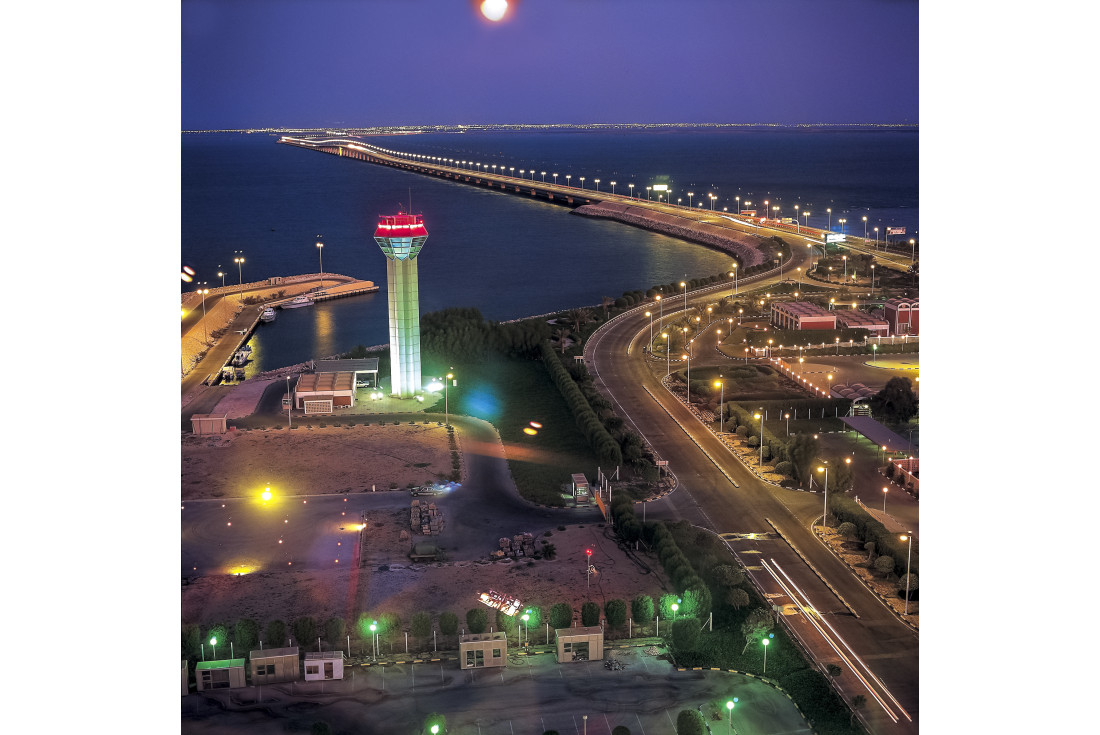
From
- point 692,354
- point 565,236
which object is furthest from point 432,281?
point 692,354

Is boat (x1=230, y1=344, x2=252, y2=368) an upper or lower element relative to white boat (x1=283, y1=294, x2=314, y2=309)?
→ lower

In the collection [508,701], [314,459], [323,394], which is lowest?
[508,701]

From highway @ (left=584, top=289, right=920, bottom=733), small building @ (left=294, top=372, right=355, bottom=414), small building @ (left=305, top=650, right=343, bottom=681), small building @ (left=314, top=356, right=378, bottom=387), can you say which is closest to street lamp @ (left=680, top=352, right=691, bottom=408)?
highway @ (left=584, top=289, right=920, bottom=733)

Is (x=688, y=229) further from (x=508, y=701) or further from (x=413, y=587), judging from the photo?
(x=508, y=701)

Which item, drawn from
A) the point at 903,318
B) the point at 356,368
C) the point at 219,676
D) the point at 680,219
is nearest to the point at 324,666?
the point at 219,676

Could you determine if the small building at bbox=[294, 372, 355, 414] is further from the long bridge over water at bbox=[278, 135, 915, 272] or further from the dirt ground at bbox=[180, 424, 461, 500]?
the long bridge over water at bbox=[278, 135, 915, 272]
